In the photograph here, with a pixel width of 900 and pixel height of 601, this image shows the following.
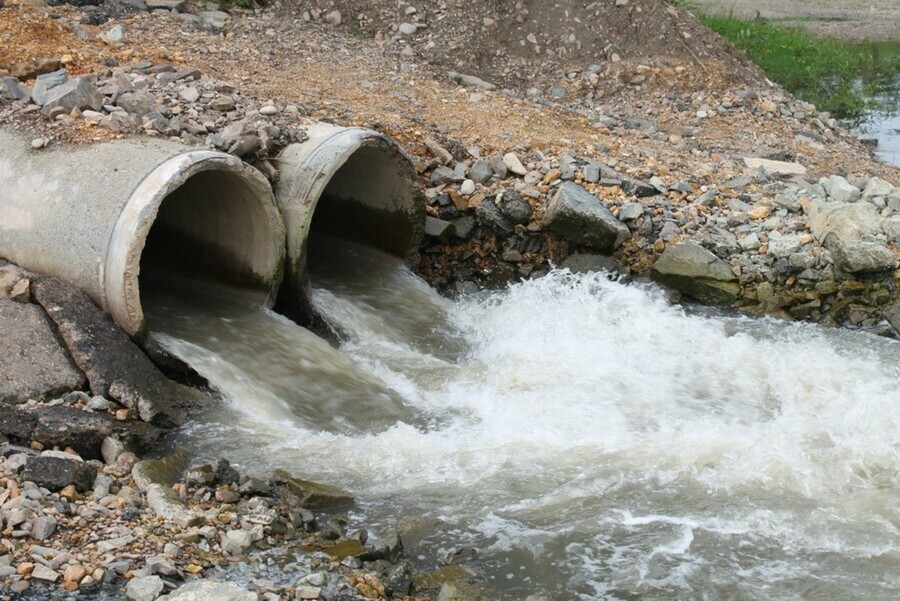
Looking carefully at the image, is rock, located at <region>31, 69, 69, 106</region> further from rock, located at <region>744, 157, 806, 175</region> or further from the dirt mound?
rock, located at <region>744, 157, 806, 175</region>

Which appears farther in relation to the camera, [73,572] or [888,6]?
[888,6]

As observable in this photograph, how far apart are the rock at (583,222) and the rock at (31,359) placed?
3.94m

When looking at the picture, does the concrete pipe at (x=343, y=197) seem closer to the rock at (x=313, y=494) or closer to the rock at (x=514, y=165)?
the rock at (x=514, y=165)

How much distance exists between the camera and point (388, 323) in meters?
7.75

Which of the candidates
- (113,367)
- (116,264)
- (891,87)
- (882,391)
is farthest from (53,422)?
(891,87)

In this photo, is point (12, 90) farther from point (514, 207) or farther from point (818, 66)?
point (818, 66)

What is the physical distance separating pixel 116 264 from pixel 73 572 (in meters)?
2.39

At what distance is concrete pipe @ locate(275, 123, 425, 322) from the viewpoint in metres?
7.20

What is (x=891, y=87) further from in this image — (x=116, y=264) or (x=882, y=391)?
(x=116, y=264)

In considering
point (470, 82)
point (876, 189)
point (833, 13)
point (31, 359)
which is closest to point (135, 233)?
A: point (31, 359)

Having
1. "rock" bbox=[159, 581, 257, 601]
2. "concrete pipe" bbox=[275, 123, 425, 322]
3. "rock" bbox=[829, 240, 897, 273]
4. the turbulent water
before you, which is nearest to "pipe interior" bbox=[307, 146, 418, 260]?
"concrete pipe" bbox=[275, 123, 425, 322]

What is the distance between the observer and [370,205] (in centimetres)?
856

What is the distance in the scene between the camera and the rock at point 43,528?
13.9ft

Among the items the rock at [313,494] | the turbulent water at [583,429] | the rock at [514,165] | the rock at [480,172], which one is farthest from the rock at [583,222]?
the rock at [313,494]
